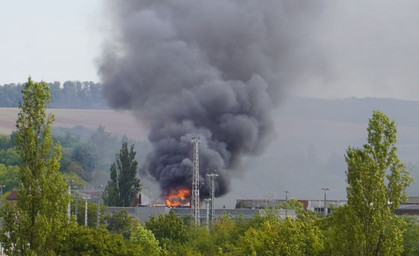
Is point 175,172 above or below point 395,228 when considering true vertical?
above

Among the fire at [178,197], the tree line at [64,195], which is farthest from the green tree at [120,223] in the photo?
the tree line at [64,195]

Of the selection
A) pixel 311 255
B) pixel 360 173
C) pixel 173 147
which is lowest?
pixel 311 255

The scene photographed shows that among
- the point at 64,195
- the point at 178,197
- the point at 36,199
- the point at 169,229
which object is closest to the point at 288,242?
the point at 64,195

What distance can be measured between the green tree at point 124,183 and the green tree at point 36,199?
119m

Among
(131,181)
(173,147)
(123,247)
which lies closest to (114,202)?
(131,181)

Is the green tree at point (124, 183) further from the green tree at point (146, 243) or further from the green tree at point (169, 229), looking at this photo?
the green tree at point (146, 243)

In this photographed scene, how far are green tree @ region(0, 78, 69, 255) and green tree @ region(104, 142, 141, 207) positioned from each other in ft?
389

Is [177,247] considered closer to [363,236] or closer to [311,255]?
[311,255]

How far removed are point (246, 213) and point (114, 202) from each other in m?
24.3

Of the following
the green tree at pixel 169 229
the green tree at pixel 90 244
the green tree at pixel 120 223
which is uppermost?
the green tree at pixel 120 223

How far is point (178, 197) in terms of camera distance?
156875mm

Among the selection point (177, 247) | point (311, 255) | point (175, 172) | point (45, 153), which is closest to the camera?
point (45, 153)

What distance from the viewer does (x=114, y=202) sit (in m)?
Answer: 166

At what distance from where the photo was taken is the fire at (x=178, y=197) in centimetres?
15625
